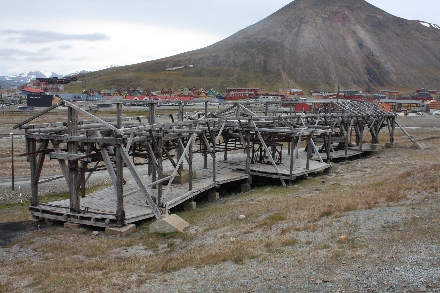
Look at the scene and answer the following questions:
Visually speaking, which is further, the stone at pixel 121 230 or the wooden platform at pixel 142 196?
the wooden platform at pixel 142 196

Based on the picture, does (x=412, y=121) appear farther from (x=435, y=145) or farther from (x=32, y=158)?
(x=32, y=158)

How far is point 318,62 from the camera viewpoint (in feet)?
543

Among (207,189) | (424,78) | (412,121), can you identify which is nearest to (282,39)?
(424,78)

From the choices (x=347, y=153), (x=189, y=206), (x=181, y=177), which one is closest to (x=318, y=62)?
(x=347, y=153)

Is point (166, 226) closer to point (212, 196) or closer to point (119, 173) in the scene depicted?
point (119, 173)

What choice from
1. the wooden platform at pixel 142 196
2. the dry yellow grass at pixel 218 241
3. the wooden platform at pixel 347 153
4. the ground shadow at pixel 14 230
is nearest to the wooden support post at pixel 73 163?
the wooden platform at pixel 142 196

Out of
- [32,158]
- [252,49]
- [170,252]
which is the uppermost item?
[252,49]

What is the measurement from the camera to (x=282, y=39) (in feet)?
621

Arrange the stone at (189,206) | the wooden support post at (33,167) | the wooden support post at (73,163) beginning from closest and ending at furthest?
the wooden support post at (73,163)
the wooden support post at (33,167)
the stone at (189,206)

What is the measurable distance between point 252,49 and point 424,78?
73428mm

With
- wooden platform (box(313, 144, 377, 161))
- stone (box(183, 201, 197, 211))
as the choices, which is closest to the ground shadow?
stone (box(183, 201, 197, 211))

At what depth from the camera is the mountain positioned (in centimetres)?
15475

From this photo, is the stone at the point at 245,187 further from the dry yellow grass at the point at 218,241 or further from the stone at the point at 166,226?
the stone at the point at 166,226

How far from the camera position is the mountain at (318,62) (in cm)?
15475
